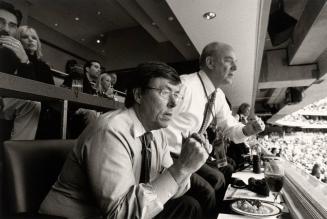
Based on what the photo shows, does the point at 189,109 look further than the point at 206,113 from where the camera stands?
No

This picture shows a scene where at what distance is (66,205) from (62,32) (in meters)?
6.09

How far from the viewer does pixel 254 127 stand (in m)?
1.92

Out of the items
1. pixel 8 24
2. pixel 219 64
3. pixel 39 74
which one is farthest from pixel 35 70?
pixel 219 64

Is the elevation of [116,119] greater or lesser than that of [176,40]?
lesser

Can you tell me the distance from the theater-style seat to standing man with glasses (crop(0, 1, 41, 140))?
1.14 m

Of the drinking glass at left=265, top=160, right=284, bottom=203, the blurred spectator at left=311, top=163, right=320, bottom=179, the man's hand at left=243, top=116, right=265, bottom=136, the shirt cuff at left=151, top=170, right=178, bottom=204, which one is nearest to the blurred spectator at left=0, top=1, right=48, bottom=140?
the shirt cuff at left=151, top=170, right=178, bottom=204

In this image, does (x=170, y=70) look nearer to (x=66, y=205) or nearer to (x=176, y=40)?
(x=66, y=205)

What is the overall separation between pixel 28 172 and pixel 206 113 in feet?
3.97

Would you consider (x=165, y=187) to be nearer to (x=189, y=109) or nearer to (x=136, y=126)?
(x=136, y=126)

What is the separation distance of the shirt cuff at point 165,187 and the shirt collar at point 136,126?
0.18 m

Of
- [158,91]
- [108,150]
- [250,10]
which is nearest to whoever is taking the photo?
[108,150]

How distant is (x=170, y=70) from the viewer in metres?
1.14

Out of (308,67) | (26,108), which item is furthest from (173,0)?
(308,67)

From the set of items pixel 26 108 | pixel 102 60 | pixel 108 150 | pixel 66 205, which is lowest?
pixel 66 205
